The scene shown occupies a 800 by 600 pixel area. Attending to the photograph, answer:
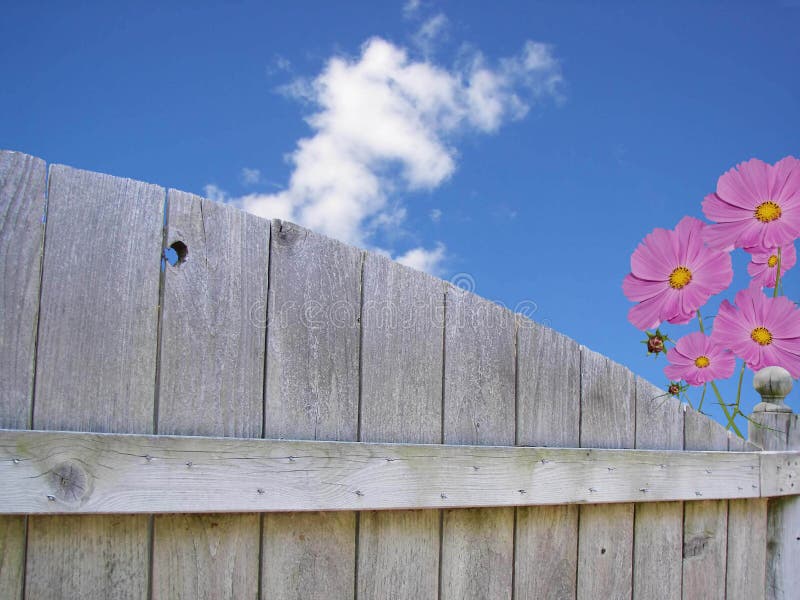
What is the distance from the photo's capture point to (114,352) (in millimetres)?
A: 1363

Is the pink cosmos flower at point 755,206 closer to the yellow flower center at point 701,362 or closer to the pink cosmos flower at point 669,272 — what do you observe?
the pink cosmos flower at point 669,272

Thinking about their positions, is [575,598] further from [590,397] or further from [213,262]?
[213,262]

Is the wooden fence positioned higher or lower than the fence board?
higher

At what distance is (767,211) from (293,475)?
1.27 meters

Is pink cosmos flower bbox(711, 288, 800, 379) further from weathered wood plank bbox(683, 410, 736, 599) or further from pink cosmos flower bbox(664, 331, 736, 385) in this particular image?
weathered wood plank bbox(683, 410, 736, 599)

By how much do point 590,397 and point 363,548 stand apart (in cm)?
69

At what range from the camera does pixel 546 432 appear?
1785mm

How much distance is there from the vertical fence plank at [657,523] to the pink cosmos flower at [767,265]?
0.39 meters

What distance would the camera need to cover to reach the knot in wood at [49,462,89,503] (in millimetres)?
1268

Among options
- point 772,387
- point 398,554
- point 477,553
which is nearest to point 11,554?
point 398,554

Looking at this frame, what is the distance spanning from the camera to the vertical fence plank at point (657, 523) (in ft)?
6.38

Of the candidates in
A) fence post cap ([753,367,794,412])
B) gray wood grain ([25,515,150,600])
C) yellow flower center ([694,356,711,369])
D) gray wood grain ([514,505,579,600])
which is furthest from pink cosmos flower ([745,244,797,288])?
gray wood grain ([25,515,150,600])

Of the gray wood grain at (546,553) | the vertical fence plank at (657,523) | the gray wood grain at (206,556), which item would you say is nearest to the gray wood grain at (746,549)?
the vertical fence plank at (657,523)

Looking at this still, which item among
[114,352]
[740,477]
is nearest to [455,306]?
[114,352]
